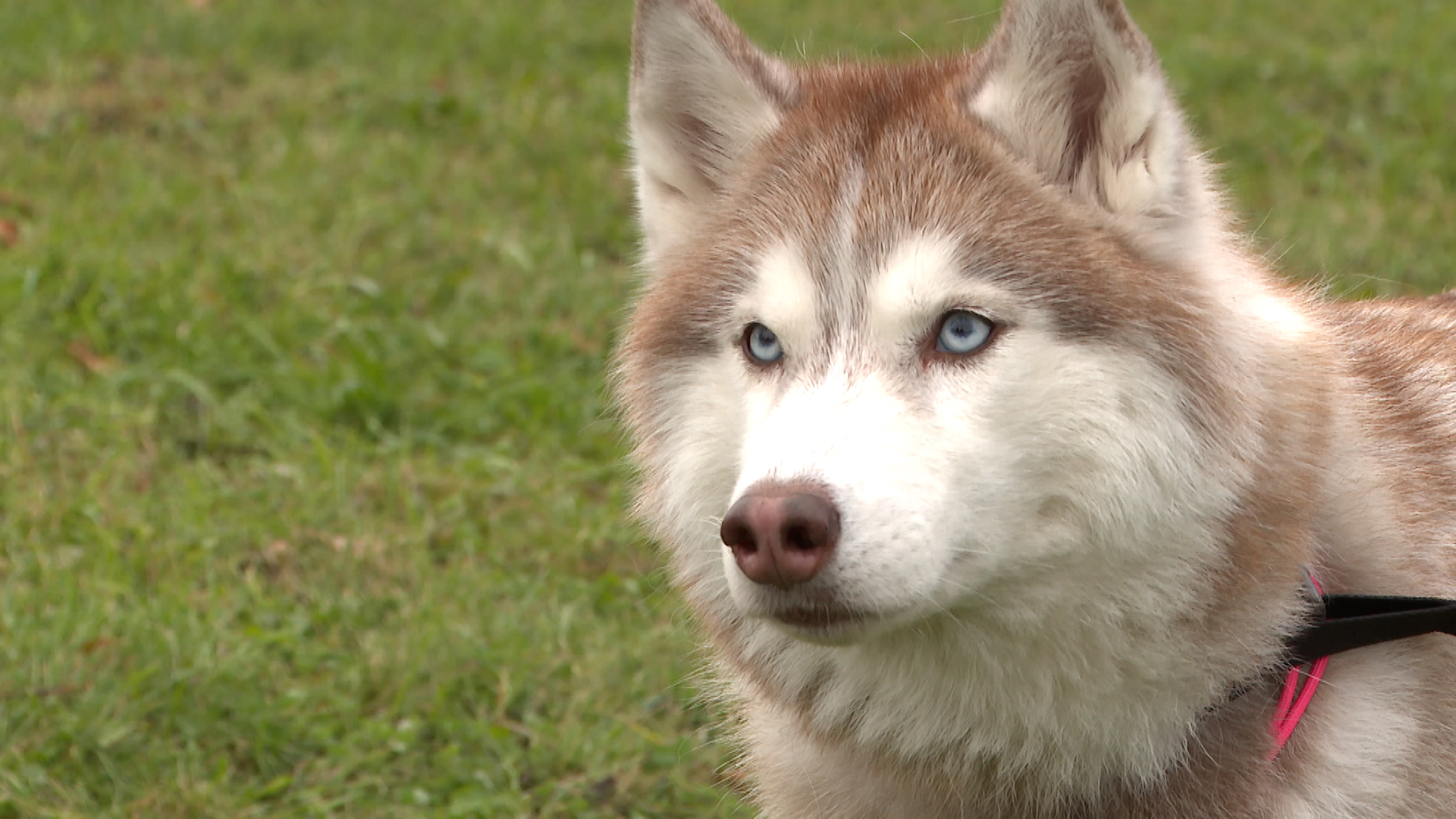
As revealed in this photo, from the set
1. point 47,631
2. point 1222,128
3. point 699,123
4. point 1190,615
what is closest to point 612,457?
point 47,631

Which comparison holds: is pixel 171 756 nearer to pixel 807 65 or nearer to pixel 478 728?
pixel 478 728

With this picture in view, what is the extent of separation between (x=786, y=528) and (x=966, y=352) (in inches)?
19.3

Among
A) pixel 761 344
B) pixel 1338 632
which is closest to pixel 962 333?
pixel 761 344

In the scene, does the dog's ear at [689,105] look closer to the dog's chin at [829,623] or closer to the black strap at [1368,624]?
the dog's chin at [829,623]

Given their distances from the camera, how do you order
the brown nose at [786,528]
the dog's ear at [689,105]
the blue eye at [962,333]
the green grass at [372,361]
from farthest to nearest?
the green grass at [372,361]
the dog's ear at [689,105]
the blue eye at [962,333]
the brown nose at [786,528]

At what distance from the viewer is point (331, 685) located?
4.08 m

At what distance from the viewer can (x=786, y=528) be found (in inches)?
92.2

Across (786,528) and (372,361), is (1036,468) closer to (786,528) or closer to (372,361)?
(786,528)

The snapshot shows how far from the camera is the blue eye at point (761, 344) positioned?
2.77m

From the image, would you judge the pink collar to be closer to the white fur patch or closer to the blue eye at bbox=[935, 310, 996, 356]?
the blue eye at bbox=[935, 310, 996, 356]

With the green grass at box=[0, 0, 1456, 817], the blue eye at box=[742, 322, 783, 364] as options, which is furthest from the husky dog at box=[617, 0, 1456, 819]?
the green grass at box=[0, 0, 1456, 817]

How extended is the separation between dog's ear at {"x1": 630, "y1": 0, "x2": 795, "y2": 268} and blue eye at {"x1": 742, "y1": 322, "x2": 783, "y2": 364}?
0.42 m

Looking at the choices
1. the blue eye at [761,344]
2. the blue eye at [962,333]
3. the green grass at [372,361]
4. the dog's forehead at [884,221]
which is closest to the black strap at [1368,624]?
the dog's forehead at [884,221]

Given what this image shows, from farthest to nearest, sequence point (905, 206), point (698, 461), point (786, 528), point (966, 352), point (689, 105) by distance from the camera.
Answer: point (689, 105), point (698, 461), point (905, 206), point (966, 352), point (786, 528)
